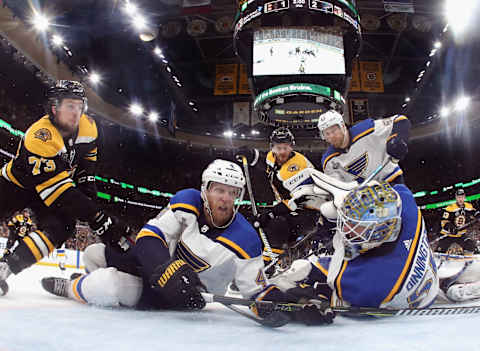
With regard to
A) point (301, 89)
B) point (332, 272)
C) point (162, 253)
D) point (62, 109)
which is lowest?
point (332, 272)

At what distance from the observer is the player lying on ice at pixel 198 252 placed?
161 centimetres

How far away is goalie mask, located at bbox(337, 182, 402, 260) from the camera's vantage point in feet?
4.82

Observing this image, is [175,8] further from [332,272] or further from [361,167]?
[332,272]

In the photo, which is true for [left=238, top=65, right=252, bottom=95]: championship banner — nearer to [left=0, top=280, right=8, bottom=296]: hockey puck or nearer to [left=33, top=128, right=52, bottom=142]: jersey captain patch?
[left=33, top=128, right=52, bottom=142]: jersey captain patch

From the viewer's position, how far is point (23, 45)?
9.70 metres

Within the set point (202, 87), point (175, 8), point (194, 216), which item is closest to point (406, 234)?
point (194, 216)

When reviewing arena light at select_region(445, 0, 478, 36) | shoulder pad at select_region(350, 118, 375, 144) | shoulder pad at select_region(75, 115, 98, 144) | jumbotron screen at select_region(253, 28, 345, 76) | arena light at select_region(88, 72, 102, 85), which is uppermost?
arena light at select_region(445, 0, 478, 36)

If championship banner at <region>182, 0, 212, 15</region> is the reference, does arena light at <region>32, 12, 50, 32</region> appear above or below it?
above

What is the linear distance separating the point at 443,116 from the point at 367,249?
48.1 feet

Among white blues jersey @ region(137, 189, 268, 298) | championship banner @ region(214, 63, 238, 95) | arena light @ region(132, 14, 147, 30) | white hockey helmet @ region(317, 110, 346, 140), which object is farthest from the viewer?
championship banner @ region(214, 63, 238, 95)

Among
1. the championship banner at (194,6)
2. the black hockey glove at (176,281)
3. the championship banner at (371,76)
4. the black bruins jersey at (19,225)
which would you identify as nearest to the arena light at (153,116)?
the championship banner at (194,6)

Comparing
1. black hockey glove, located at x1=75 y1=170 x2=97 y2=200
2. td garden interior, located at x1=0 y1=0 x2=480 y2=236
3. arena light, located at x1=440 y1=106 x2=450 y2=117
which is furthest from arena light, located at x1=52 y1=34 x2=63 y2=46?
arena light, located at x1=440 y1=106 x2=450 y2=117

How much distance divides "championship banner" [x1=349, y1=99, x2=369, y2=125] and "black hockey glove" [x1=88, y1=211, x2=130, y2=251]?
33.6 ft

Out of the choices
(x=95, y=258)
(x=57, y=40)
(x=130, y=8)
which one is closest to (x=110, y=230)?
Answer: (x=95, y=258)
